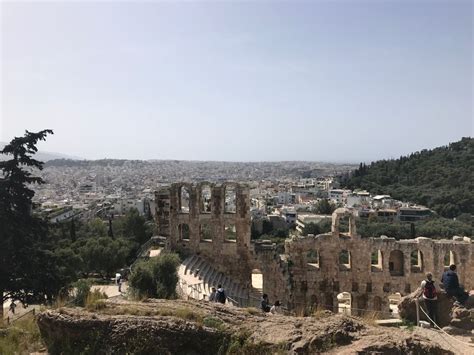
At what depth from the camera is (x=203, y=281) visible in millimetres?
22750

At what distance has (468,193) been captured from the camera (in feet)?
279

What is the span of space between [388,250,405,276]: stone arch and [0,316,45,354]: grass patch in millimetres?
22141

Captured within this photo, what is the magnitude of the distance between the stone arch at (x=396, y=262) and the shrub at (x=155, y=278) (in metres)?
14.7

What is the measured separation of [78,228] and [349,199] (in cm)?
6994

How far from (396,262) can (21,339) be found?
2300 cm

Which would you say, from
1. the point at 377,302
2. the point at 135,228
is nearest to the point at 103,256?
the point at 135,228

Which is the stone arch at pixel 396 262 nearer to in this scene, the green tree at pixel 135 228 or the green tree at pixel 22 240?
the green tree at pixel 22 240

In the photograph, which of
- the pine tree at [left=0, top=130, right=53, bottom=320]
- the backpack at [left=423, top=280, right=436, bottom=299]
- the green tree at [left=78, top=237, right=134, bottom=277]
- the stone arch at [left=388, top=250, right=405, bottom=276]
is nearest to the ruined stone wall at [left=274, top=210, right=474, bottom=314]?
the stone arch at [left=388, top=250, right=405, bottom=276]

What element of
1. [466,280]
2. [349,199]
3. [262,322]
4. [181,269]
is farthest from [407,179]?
[262,322]

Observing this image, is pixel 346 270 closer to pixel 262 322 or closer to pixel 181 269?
pixel 181 269

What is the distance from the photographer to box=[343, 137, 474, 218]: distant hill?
288ft

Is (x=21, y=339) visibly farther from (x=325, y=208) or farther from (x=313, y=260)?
(x=325, y=208)

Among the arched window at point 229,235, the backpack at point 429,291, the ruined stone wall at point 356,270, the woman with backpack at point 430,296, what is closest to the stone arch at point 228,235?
the arched window at point 229,235

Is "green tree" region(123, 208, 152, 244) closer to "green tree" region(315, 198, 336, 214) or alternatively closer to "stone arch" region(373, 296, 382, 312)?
"stone arch" region(373, 296, 382, 312)
